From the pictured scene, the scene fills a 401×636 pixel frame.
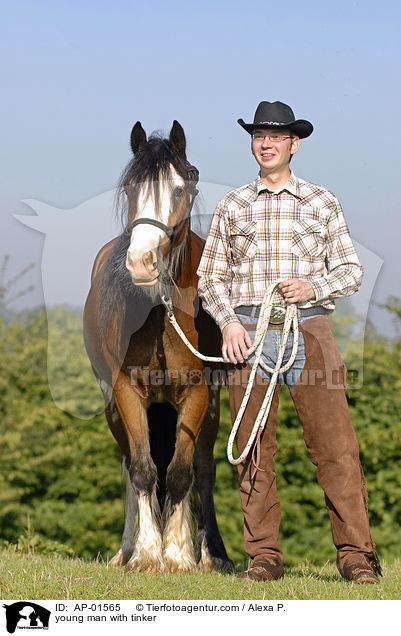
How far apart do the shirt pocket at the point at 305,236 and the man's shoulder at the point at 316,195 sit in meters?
0.11

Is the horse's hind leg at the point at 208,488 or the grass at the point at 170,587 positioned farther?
the horse's hind leg at the point at 208,488

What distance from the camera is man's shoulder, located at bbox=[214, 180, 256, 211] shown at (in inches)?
156

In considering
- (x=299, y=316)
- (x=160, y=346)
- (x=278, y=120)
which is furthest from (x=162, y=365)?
(x=278, y=120)

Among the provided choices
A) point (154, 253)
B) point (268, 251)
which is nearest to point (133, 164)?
point (154, 253)

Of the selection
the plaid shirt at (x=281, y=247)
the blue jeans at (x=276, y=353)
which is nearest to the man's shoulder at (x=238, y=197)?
the plaid shirt at (x=281, y=247)

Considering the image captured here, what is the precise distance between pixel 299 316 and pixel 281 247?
365mm

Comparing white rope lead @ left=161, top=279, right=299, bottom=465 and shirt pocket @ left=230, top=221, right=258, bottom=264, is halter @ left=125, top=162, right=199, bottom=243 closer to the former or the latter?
shirt pocket @ left=230, top=221, right=258, bottom=264

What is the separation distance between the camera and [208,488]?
201 inches

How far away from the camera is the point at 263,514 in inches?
153

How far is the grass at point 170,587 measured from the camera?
3410 mm

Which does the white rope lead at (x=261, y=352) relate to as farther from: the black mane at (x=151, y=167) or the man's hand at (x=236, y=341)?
the black mane at (x=151, y=167)
